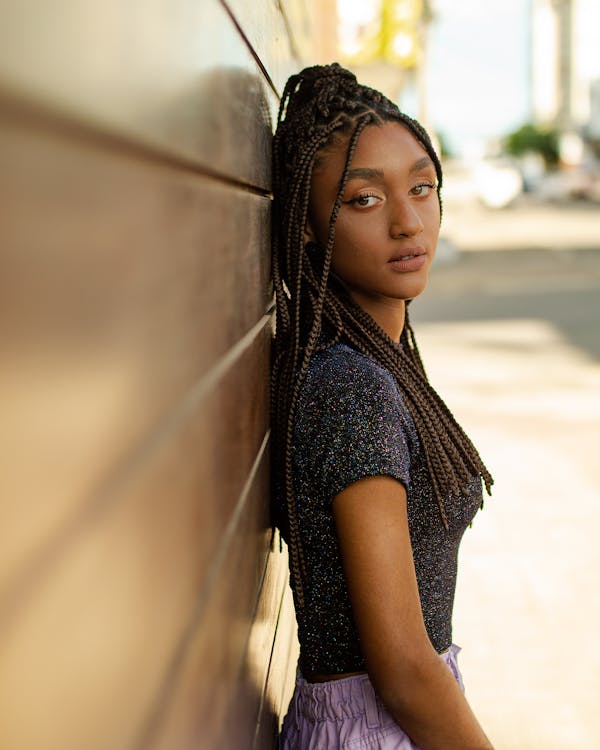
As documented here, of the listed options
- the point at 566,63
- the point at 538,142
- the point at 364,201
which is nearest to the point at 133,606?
the point at 364,201

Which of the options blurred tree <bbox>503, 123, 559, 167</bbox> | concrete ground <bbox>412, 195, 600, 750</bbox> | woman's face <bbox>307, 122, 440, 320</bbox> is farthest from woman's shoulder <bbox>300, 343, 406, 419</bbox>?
blurred tree <bbox>503, 123, 559, 167</bbox>

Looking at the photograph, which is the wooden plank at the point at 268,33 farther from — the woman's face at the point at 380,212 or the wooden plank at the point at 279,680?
the wooden plank at the point at 279,680

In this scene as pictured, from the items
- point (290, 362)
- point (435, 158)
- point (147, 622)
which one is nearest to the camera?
point (147, 622)

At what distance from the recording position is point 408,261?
168cm

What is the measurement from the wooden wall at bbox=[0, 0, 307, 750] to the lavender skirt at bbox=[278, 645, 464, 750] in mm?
334

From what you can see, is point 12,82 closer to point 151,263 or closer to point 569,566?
point 151,263

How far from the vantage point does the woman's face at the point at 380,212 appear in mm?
1647

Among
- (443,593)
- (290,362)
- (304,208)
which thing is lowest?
(443,593)

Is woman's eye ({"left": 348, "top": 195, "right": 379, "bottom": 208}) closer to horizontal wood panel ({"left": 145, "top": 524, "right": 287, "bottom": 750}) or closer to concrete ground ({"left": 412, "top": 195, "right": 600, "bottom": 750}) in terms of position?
horizontal wood panel ({"left": 145, "top": 524, "right": 287, "bottom": 750})

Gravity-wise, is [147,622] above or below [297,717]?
below

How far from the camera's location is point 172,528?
818mm

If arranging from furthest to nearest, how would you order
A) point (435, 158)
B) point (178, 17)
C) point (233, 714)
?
point (435, 158)
point (233, 714)
point (178, 17)

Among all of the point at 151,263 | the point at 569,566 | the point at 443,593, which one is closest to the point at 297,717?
the point at 443,593

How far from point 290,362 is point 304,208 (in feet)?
0.87
